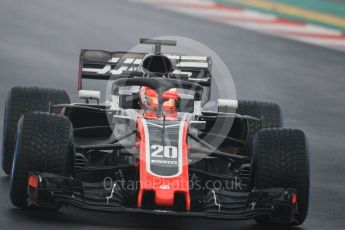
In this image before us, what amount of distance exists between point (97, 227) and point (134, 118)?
1488mm

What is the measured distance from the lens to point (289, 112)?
19016mm

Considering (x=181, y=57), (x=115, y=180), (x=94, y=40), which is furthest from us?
(x=94, y=40)

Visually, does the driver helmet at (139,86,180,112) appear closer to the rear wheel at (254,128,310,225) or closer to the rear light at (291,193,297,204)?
the rear wheel at (254,128,310,225)

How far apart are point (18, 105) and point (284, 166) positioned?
3.07 m

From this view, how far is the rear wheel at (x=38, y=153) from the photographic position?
1118cm

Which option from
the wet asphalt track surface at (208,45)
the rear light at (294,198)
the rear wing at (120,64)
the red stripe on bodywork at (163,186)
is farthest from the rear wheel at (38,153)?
the rear wing at (120,64)

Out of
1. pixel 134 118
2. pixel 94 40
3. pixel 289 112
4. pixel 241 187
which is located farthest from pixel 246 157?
pixel 94 40

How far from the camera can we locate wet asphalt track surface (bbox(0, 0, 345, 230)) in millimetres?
11812

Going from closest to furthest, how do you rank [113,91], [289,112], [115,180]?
[115,180]
[113,91]
[289,112]

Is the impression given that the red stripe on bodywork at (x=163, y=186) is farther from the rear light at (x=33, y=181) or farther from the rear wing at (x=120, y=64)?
the rear wing at (x=120, y=64)

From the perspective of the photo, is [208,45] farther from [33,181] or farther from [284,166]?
[33,181]

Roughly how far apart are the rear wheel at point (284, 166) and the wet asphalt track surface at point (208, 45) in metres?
0.39

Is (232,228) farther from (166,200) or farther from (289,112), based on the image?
(289,112)
